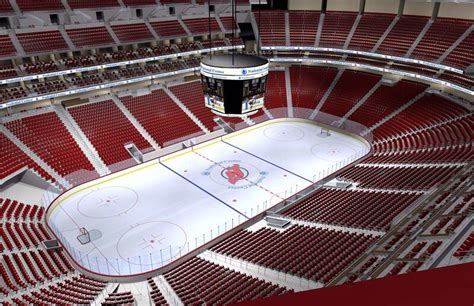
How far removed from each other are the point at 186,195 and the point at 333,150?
10516 millimetres

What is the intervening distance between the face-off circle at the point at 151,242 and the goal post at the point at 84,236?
137 centimetres

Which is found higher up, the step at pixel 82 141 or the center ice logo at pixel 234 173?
the step at pixel 82 141

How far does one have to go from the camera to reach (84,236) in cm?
1619

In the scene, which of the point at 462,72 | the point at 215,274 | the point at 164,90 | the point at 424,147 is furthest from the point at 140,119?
the point at 462,72

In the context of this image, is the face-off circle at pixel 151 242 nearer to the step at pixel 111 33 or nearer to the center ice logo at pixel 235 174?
the center ice logo at pixel 235 174

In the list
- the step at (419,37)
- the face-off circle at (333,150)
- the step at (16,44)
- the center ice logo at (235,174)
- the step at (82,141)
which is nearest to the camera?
the center ice logo at (235,174)

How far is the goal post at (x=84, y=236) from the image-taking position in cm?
1591

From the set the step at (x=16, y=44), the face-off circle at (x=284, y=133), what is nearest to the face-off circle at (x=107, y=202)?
the step at (x=16, y=44)

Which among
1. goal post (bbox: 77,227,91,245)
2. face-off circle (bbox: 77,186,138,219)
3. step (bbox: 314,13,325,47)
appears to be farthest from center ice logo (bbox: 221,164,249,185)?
step (bbox: 314,13,325,47)

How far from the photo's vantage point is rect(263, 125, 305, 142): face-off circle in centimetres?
2640

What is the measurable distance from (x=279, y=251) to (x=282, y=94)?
18599 millimetres

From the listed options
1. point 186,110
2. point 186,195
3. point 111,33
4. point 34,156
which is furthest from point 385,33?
point 34,156

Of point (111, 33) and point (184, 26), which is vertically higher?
point (184, 26)

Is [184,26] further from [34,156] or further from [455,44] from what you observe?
[455,44]
